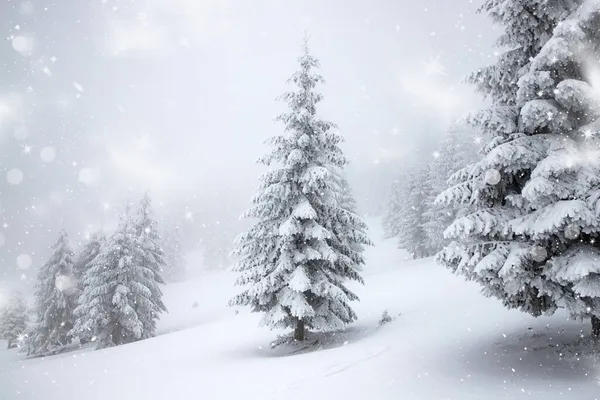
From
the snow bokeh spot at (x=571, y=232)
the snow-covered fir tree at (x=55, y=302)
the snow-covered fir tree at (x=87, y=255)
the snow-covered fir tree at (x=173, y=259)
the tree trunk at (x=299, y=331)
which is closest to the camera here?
the snow bokeh spot at (x=571, y=232)

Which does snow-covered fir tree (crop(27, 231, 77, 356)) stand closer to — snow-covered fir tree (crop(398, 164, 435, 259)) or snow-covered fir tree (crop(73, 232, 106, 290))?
snow-covered fir tree (crop(73, 232, 106, 290))

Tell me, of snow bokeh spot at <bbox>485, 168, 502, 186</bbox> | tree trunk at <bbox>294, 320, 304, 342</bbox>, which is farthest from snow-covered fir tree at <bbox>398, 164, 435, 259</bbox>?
snow bokeh spot at <bbox>485, 168, 502, 186</bbox>

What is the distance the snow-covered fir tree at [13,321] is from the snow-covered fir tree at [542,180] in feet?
195

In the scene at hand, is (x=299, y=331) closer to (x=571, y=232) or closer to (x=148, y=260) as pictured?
(x=571, y=232)

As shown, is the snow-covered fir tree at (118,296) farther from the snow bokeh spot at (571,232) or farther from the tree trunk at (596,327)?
the snow bokeh spot at (571,232)

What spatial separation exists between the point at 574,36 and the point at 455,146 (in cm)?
3516

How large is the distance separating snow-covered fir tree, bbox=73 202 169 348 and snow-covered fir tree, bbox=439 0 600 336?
23631mm

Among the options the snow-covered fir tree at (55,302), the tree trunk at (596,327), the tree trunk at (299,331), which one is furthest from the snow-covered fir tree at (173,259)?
the tree trunk at (596,327)

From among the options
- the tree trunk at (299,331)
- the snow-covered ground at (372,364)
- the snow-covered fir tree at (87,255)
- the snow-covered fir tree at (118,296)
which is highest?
the snow-covered fir tree at (87,255)

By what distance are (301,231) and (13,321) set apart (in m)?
55.9

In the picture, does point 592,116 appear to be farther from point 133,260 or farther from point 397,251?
point 397,251

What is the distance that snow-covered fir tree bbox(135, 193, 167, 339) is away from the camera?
89.5 ft

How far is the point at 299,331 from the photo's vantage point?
576 inches

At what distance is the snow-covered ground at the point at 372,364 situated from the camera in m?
8.05
